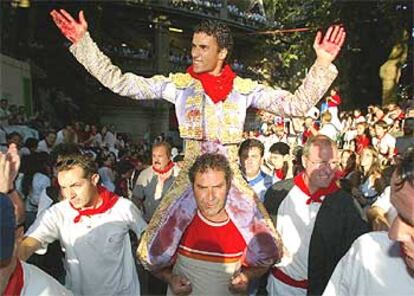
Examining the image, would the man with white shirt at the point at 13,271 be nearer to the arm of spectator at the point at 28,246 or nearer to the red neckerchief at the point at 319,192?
the arm of spectator at the point at 28,246

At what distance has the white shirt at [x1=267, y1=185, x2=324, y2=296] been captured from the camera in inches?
168

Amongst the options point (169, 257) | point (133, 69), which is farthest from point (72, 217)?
point (133, 69)

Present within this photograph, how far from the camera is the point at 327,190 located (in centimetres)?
430

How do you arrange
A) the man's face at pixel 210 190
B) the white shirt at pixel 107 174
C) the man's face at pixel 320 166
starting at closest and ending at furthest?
the man's face at pixel 210 190
the man's face at pixel 320 166
the white shirt at pixel 107 174

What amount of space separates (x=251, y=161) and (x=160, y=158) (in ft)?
4.14

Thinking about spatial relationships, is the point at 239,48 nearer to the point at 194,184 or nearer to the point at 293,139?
the point at 293,139

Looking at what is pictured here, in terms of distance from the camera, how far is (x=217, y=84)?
407 cm

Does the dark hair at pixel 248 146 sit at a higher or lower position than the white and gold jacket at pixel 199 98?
lower

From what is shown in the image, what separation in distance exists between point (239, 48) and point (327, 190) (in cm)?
2691

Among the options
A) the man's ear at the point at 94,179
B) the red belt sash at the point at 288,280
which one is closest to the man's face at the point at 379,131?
the red belt sash at the point at 288,280

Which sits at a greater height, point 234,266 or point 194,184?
point 194,184

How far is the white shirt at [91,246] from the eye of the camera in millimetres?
4094

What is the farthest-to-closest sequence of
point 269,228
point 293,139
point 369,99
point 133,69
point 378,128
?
point 133,69, point 369,99, point 293,139, point 378,128, point 269,228

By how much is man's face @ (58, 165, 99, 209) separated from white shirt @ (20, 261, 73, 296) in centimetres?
161
